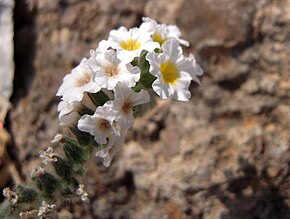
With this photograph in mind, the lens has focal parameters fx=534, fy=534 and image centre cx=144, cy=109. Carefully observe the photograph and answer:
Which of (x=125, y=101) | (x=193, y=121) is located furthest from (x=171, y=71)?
(x=193, y=121)

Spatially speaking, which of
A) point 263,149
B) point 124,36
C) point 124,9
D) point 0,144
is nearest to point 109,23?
point 124,9

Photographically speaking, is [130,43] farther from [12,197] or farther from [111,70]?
[12,197]

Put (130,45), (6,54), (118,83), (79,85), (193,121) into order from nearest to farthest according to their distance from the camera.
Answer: (118,83)
(79,85)
(130,45)
(193,121)
(6,54)

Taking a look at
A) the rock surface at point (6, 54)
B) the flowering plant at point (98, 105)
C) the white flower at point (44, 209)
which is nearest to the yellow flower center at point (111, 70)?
the flowering plant at point (98, 105)

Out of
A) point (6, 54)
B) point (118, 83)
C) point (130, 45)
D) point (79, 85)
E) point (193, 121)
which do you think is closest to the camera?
point (118, 83)

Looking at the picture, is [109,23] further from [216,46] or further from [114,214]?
[114,214]

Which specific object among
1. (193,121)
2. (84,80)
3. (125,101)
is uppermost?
(84,80)

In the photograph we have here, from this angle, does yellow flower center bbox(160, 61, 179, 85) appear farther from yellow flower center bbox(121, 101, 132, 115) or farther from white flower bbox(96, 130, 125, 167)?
white flower bbox(96, 130, 125, 167)

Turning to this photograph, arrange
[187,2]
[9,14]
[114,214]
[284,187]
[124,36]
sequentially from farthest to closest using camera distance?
1. [9,14]
2. [187,2]
3. [114,214]
4. [284,187]
5. [124,36]
